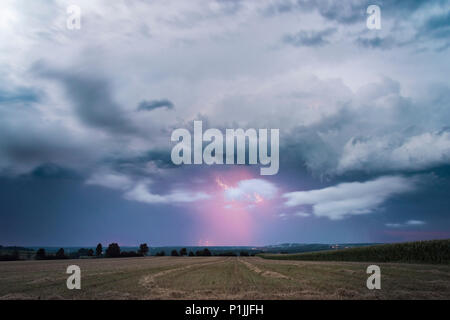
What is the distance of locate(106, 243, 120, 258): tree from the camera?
16038 cm

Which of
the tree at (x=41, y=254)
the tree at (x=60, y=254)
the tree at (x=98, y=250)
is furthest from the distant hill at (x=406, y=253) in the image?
the tree at (x=98, y=250)

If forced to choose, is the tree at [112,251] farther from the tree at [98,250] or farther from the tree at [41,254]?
the tree at [41,254]

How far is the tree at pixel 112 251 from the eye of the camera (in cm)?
16038

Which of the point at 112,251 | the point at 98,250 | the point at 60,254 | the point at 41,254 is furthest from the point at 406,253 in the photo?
the point at 98,250

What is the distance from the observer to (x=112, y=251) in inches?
6353

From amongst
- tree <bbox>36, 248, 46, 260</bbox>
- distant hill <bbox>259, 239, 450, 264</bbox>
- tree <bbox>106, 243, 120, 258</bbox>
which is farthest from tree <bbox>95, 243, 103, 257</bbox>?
distant hill <bbox>259, 239, 450, 264</bbox>

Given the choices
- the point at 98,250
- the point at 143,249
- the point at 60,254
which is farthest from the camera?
the point at 143,249

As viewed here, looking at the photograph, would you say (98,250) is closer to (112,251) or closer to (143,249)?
(112,251)

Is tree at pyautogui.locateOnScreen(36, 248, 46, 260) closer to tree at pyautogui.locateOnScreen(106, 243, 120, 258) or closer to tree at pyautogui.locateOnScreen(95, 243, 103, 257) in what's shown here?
tree at pyautogui.locateOnScreen(106, 243, 120, 258)
